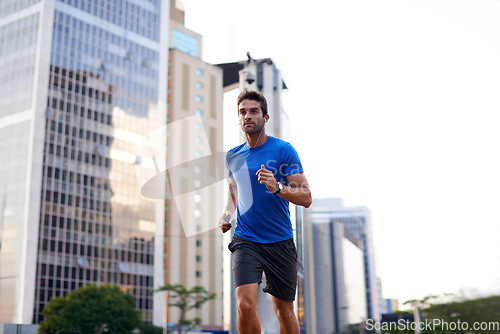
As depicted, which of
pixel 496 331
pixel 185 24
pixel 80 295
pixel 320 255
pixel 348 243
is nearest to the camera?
pixel 496 331

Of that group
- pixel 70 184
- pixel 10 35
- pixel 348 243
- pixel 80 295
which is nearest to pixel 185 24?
pixel 10 35

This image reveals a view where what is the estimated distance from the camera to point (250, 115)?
2850 mm

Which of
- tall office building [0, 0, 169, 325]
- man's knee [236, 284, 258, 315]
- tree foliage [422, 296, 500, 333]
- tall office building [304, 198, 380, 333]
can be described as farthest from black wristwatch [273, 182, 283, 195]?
tall office building [0, 0, 169, 325]

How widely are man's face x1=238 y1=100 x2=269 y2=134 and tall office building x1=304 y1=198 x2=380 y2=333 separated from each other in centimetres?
746

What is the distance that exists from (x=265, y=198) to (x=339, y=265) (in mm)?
9758

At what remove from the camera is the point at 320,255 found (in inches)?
439

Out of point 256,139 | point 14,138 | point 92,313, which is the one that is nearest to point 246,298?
point 256,139

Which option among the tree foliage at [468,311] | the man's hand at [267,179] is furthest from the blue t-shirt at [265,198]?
the tree foliage at [468,311]

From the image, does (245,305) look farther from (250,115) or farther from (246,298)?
(250,115)

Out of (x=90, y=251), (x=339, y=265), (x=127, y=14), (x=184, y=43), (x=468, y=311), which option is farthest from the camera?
(x=184, y=43)

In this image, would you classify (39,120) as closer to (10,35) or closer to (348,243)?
(10,35)

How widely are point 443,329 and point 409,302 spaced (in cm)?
144

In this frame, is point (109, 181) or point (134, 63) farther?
point (134, 63)

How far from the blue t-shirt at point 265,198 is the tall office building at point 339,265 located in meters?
7.39
